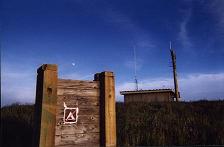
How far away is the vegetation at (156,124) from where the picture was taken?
10609 millimetres

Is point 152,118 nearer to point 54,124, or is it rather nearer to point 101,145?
point 101,145

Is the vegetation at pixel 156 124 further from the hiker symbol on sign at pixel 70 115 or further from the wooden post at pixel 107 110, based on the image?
the hiker symbol on sign at pixel 70 115

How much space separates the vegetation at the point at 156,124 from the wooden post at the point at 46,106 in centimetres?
562

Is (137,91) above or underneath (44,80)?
above

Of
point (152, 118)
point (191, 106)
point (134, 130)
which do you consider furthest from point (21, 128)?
point (191, 106)

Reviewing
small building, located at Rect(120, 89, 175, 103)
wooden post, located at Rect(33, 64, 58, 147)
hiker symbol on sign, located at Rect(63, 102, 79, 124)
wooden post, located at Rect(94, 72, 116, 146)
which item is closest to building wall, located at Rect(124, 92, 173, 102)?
small building, located at Rect(120, 89, 175, 103)

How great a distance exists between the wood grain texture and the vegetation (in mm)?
4860

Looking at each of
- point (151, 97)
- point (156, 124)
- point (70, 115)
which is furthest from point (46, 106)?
point (151, 97)

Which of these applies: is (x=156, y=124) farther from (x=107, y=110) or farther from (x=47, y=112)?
(x=47, y=112)

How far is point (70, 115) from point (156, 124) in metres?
8.34

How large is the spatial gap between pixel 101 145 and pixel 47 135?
1.28m

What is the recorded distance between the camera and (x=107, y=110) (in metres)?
5.62

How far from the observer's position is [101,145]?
5496 millimetres

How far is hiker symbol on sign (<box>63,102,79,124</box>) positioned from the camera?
5111 mm
